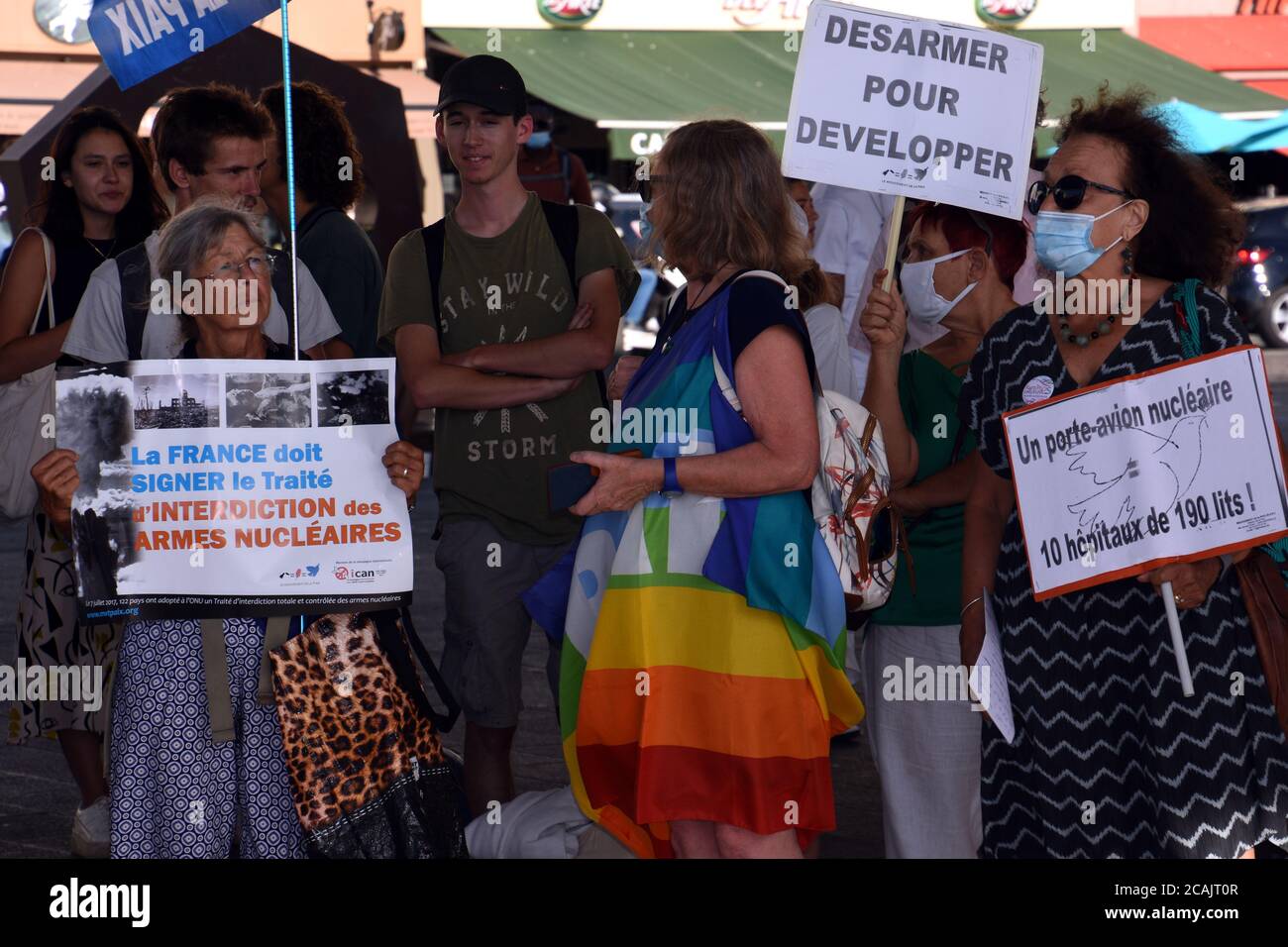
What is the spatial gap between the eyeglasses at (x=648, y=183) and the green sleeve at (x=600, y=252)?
0.75 metres

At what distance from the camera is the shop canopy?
1809 cm

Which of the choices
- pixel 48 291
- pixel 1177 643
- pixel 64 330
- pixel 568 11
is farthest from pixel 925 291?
pixel 568 11

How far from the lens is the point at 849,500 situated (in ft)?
11.6

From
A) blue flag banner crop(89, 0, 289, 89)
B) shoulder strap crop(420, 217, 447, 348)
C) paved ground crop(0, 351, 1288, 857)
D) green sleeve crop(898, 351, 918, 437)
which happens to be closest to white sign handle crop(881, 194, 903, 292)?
green sleeve crop(898, 351, 918, 437)

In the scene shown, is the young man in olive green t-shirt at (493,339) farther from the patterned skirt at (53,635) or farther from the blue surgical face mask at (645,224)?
the patterned skirt at (53,635)

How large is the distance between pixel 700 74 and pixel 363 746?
668 inches

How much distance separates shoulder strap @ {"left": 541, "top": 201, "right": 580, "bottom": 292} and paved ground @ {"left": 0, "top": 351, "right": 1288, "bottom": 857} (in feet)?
6.04

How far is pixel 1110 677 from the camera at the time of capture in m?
3.29

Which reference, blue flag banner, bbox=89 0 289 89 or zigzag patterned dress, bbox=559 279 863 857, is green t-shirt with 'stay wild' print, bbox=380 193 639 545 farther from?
zigzag patterned dress, bbox=559 279 863 857

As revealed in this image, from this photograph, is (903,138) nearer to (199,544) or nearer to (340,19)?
(199,544)

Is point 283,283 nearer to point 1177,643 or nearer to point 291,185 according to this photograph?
point 291,185

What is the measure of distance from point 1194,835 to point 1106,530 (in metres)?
0.59

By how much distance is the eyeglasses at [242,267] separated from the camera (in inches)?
151

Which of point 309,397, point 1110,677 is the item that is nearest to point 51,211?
point 309,397
